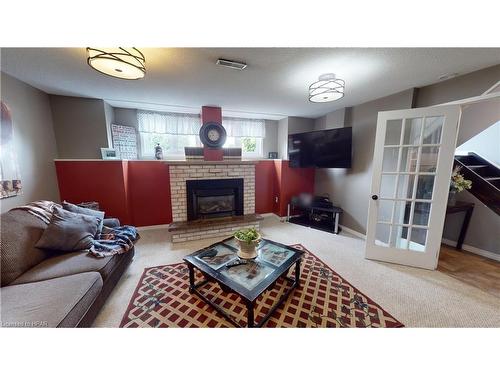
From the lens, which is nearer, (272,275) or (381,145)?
(272,275)

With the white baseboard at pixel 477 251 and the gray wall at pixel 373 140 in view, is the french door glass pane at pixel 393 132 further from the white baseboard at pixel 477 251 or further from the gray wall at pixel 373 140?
the white baseboard at pixel 477 251

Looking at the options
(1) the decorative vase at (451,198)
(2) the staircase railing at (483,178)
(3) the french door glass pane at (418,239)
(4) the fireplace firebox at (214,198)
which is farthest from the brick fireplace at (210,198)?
(2) the staircase railing at (483,178)

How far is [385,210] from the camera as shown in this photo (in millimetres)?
2336

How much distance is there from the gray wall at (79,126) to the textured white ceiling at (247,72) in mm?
242

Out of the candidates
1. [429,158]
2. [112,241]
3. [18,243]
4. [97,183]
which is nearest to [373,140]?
[429,158]

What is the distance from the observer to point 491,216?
7.68 ft

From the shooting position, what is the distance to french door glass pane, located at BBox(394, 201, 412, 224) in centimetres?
223

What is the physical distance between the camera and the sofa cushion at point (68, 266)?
4.27 ft

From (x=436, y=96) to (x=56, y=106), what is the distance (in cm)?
556

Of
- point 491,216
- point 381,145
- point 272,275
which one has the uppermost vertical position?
point 381,145
